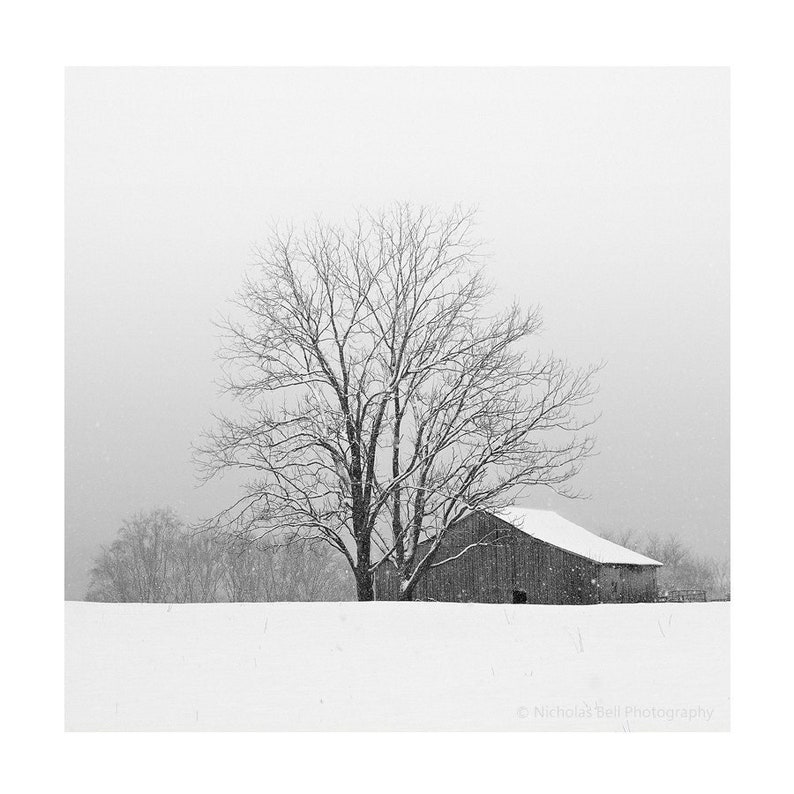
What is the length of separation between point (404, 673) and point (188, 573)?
219 ft

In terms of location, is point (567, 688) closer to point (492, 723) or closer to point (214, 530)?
point (492, 723)

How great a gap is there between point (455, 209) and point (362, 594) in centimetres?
1052

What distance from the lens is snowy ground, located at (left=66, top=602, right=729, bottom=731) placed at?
10258 millimetres

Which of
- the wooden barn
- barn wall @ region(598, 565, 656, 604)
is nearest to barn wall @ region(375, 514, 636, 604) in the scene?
the wooden barn

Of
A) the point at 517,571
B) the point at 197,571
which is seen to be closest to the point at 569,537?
the point at 517,571

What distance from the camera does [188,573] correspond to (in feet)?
244

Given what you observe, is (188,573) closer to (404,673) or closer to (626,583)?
(626,583)

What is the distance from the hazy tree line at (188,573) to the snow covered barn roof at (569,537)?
3351cm

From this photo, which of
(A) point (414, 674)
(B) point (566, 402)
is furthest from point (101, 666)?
(B) point (566, 402)

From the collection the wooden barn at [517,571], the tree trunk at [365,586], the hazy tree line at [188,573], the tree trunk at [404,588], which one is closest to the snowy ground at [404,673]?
A: the tree trunk at [365,586]

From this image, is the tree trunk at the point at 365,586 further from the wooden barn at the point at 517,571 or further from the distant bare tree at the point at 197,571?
the distant bare tree at the point at 197,571

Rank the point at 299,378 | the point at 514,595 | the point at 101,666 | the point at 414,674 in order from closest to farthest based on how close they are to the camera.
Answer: the point at 414,674 < the point at 101,666 < the point at 299,378 < the point at 514,595

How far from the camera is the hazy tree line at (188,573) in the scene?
76250 millimetres

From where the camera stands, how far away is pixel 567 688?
35.0 ft
